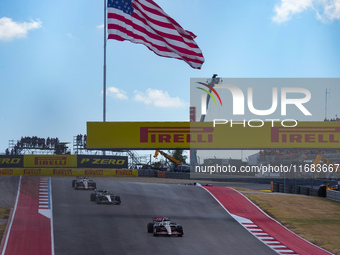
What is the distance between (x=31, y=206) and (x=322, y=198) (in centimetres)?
2156

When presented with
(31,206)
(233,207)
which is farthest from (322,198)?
(31,206)

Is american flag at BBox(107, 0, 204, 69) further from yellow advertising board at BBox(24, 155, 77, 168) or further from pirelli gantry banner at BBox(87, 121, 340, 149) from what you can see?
yellow advertising board at BBox(24, 155, 77, 168)

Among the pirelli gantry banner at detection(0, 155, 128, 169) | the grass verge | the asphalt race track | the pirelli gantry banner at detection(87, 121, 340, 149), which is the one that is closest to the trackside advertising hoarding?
the pirelli gantry banner at detection(0, 155, 128, 169)

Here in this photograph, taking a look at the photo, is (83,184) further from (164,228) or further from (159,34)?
(159,34)

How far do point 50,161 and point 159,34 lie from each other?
35971mm

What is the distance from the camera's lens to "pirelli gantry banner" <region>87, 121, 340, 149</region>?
33.9m

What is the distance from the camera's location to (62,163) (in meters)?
55.1

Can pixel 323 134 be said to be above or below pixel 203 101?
below

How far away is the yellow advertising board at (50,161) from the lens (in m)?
54.6

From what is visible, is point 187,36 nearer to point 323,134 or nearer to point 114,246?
point 114,246

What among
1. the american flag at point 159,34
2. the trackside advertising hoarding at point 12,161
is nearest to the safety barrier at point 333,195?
the american flag at point 159,34

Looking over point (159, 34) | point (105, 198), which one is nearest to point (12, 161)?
point (105, 198)

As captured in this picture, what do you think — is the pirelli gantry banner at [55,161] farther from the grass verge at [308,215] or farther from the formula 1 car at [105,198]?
the formula 1 car at [105,198]

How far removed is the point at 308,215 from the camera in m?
28.5
